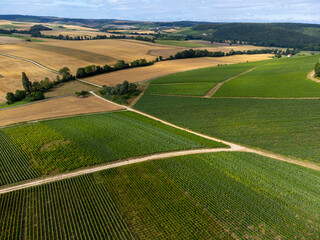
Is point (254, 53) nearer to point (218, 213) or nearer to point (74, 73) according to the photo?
point (74, 73)

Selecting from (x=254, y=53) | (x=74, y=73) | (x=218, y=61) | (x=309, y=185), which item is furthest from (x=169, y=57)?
(x=309, y=185)

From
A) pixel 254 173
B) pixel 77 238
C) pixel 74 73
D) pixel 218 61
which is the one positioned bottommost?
pixel 77 238

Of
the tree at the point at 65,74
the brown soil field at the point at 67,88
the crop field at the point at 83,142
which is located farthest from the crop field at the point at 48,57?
the crop field at the point at 83,142

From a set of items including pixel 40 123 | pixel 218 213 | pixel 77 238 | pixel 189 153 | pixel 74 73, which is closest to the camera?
pixel 77 238

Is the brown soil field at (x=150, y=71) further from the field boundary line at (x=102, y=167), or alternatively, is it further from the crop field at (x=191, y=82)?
the field boundary line at (x=102, y=167)

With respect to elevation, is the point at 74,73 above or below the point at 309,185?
above

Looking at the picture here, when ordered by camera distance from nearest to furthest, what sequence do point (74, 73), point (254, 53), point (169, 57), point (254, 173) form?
1. point (254, 173)
2. point (74, 73)
3. point (169, 57)
4. point (254, 53)
